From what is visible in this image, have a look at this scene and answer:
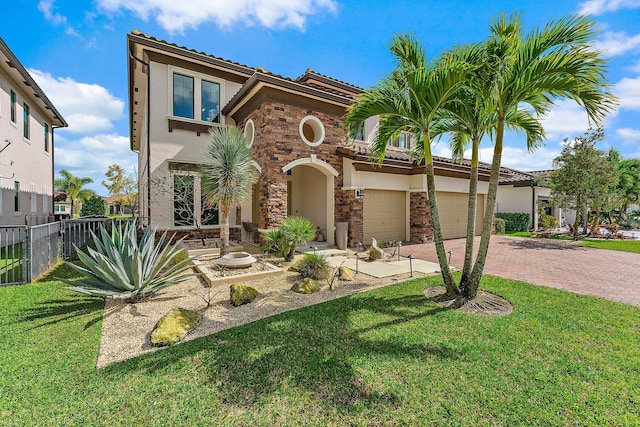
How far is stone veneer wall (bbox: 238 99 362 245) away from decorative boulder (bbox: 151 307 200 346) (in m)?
6.54

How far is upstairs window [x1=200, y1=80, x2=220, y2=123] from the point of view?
1411cm

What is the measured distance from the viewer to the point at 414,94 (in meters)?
6.05

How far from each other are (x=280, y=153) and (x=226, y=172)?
2791mm

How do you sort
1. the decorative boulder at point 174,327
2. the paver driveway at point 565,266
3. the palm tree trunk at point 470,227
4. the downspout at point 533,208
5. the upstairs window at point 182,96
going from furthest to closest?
the downspout at point 533,208 → the upstairs window at point 182,96 → the paver driveway at point 565,266 → the palm tree trunk at point 470,227 → the decorative boulder at point 174,327

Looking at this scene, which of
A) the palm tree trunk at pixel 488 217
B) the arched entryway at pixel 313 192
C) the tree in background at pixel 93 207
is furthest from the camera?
the tree in background at pixel 93 207

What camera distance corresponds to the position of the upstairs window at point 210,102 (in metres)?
14.1

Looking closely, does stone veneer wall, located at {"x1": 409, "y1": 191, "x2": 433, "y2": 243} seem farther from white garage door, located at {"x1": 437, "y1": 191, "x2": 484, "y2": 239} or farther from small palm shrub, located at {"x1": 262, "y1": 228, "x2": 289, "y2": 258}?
small palm shrub, located at {"x1": 262, "y1": 228, "x2": 289, "y2": 258}

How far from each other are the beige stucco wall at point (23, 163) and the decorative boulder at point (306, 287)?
15.7m

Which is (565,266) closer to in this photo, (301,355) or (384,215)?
(384,215)

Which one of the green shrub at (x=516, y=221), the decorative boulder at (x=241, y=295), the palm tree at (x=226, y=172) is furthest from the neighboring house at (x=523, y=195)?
the decorative boulder at (x=241, y=295)

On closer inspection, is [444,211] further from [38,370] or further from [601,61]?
[38,370]

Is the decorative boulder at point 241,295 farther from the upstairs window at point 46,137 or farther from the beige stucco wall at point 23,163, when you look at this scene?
the upstairs window at point 46,137

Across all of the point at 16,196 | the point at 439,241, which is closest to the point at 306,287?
the point at 439,241

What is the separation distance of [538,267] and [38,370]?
13.3 metres
